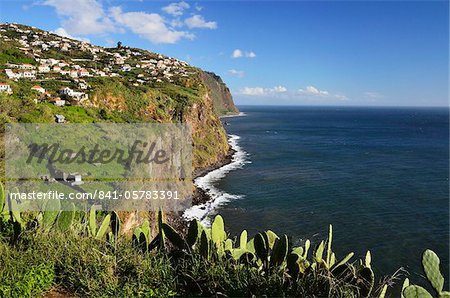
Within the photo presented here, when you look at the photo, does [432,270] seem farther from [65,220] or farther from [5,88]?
[5,88]

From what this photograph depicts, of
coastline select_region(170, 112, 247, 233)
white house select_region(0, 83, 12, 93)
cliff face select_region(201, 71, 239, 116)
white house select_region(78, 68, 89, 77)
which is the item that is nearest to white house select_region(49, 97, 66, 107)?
white house select_region(0, 83, 12, 93)

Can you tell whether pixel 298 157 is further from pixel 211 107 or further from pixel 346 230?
pixel 346 230

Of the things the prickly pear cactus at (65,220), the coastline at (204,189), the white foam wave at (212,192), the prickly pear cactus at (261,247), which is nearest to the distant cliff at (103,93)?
the coastline at (204,189)

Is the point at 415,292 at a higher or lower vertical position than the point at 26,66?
lower

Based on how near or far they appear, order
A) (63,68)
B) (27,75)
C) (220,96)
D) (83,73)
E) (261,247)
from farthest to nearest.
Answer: (220,96) → (63,68) → (83,73) → (27,75) → (261,247)

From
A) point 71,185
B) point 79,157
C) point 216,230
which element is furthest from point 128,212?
point 216,230

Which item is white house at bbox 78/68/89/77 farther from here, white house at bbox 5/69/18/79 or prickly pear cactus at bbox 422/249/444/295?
prickly pear cactus at bbox 422/249/444/295

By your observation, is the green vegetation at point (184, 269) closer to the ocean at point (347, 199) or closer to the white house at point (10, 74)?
the ocean at point (347, 199)

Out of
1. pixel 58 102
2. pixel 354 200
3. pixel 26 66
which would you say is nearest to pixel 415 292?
pixel 354 200
